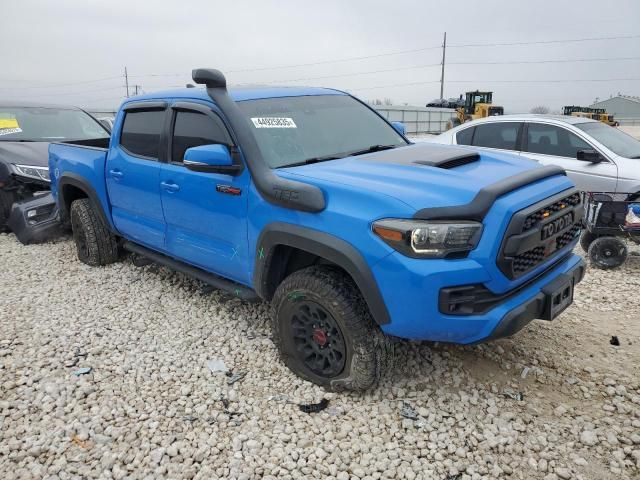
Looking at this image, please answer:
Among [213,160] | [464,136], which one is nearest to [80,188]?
[213,160]

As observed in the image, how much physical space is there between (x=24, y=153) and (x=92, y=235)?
2.46 metres

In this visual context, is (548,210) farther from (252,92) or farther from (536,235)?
(252,92)

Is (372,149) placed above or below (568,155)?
above

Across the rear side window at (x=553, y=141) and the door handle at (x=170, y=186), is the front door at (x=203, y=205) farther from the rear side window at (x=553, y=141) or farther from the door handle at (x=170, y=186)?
the rear side window at (x=553, y=141)

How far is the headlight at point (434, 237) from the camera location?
7.84 ft

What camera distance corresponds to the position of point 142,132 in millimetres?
4309

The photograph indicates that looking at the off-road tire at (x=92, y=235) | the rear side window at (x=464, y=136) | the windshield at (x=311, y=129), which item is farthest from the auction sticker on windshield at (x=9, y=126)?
the rear side window at (x=464, y=136)

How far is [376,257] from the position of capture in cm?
247

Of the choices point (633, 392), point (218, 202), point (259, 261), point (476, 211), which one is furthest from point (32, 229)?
point (633, 392)

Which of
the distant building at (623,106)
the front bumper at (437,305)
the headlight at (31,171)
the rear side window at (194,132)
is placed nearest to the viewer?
the front bumper at (437,305)

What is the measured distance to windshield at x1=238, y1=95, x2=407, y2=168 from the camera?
3.27 metres

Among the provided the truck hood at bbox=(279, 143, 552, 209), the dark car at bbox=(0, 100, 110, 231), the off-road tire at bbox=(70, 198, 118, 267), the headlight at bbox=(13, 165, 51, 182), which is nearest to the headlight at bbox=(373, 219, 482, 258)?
the truck hood at bbox=(279, 143, 552, 209)

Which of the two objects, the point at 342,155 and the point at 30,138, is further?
the point at 30,138

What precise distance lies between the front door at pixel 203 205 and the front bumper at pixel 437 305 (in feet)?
3.86
